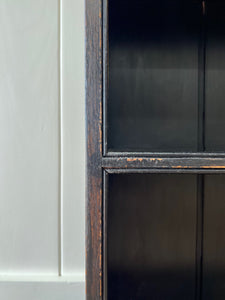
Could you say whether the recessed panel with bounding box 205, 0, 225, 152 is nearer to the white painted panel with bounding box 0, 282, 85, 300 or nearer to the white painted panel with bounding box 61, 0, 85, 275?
the white painted panel with bounding box 61, 0, 85, 275

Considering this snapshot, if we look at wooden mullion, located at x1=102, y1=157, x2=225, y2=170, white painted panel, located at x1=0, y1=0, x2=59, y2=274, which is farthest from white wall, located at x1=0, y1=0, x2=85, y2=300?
wooden mullion, located at x1=102, y1=157, x2=225, y2=170

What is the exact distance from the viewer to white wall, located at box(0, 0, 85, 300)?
49 cm

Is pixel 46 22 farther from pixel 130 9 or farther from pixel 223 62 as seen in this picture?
pixel 223 62

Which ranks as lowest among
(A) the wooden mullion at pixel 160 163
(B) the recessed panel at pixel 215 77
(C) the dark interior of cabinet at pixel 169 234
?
(C) the dark interior of cabinet at pixel 169 234

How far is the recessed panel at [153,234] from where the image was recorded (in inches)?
17.0

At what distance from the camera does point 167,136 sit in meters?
0.43

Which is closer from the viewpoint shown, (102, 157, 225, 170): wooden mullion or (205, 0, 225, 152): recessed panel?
(102, 157, 225, 170): wooden mullion

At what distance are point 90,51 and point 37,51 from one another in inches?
8.0

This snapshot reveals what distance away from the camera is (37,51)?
19.3 inches

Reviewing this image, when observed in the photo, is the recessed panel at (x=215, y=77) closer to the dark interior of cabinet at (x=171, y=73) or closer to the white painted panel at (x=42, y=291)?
the dark interior of cabinet at (x=171, y=73)

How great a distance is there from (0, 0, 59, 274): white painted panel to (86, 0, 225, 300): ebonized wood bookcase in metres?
0.13

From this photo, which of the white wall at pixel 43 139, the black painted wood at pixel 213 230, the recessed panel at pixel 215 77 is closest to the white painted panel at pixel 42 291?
the white wall at pixel 43 139

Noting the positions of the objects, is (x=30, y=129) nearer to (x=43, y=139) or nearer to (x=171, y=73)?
(x=43, y=139)

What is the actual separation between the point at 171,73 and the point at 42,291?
44cm
